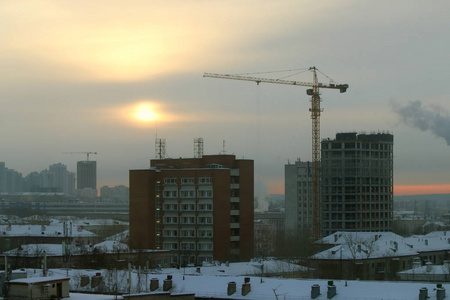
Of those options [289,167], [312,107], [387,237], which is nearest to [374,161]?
[312,107]

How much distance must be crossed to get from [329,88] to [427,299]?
113137 millimetres

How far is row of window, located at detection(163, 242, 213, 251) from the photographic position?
94.1 m

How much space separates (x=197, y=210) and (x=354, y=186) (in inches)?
2049

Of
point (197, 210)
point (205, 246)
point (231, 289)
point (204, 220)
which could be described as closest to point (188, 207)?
point (197, 210)

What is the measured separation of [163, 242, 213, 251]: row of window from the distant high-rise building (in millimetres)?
48194

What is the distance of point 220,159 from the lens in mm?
98562

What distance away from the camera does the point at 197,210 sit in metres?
96.4

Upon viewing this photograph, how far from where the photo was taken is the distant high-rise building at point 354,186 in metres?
140

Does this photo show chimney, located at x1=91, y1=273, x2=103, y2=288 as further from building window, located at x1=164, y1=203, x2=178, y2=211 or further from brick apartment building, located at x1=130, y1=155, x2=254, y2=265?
building window, located at x1=164, y1=203, x2=178, y2=211

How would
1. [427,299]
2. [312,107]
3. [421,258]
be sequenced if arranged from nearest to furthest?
1. [427,299]
2. [421,258]
3. [312,107]

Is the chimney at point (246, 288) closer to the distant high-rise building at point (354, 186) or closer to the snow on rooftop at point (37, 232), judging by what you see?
the snow on rooftop at point (37, 232)

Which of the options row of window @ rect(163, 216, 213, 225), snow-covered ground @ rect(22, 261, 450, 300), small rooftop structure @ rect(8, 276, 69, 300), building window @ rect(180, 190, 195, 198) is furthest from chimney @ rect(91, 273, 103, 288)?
building window @ rect(180, 190, 195, 198)

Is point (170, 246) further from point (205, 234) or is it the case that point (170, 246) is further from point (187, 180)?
point (187, 180)

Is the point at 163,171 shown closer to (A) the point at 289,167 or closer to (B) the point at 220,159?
(B) the point at 220,159
